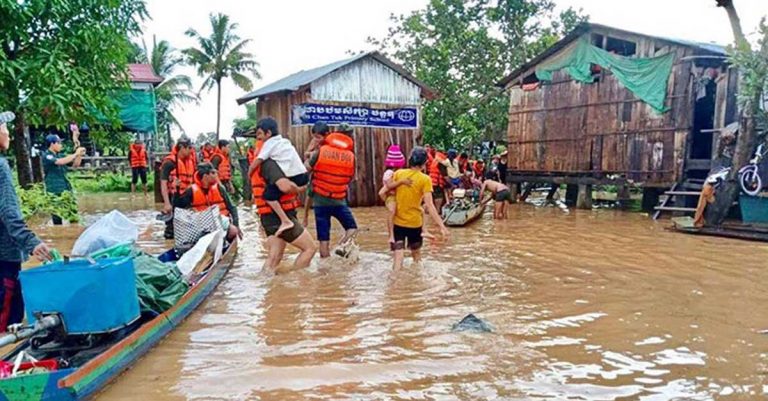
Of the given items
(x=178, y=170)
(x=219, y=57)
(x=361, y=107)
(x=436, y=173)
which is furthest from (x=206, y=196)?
(x=219, y=57)

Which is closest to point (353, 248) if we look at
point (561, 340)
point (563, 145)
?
point (561, 340)

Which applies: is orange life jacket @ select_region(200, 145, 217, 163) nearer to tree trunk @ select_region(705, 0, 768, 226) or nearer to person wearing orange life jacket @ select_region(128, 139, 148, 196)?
person wearing orange life jacket @ select_region(128, 139, 148, 196)

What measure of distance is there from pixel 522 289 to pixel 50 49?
812 cm

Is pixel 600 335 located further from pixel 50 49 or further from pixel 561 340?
pixel 50 49

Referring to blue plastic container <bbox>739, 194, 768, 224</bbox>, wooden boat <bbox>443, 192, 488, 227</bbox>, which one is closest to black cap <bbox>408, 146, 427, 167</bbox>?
wooden boat <bbox>443, 192, 488, 227</bbox>

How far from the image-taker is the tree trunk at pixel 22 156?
425 inches

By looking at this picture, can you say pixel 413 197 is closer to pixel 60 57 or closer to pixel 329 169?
pixel 329 169

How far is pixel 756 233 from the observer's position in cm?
970

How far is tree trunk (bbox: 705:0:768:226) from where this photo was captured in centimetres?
1061

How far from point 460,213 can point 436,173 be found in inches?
43.1

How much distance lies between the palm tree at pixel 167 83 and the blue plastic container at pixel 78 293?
30.0m

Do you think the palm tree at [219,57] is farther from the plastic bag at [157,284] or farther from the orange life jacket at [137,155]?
the plastic bag at [157,284]

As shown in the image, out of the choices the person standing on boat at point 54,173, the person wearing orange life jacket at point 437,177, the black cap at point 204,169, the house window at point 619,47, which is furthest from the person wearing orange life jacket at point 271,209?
the house window at point 619,47

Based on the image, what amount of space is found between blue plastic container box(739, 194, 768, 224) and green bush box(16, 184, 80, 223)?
11582mm
